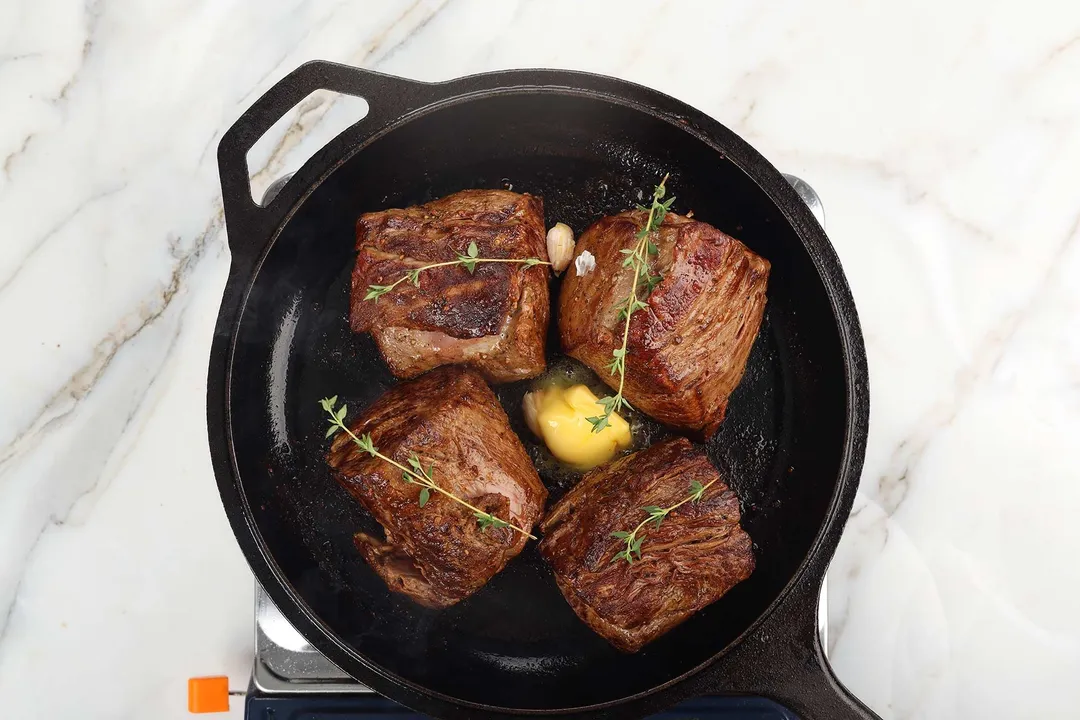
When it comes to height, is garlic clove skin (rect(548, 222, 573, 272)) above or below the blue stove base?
above

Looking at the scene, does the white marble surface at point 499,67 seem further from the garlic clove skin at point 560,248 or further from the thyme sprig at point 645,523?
the thyme sprig at point 645,523

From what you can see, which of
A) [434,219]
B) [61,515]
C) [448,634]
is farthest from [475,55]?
[61,515]

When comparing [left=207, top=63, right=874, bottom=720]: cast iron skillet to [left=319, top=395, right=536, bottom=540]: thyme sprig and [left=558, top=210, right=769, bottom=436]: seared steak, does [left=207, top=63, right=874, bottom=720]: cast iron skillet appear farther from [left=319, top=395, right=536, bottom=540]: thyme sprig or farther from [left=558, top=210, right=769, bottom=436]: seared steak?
[left=319, top=395, right=536, bottom=540]: thyme sprig

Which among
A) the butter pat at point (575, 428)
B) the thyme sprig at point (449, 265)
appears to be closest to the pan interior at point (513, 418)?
the butter pat at point (575, 428)

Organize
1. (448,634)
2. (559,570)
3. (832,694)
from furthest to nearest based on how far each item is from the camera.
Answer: (448,634)
(559,570)
(832,694)

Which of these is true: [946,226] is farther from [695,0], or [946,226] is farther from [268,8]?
[268,8]

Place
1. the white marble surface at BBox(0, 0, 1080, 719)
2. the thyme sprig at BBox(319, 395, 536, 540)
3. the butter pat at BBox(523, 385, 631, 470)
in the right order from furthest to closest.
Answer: the white marble surface at BBox(0, 0, 1080, 719) < the butter pat at BBox(523, 385, 631, 470) < the thyme sprig at BBox(319, 395, 536, 540)

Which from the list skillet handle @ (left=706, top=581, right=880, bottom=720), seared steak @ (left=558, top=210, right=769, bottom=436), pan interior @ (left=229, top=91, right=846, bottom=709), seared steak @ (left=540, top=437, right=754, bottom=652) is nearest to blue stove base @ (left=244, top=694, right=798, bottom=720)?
pan interior @ (left=229, top=91, right=846, bottom=709)
